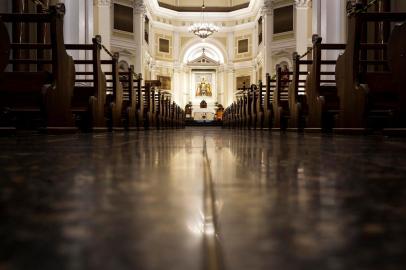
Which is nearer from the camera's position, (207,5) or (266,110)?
(266,110)

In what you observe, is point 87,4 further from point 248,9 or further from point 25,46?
point 248,9

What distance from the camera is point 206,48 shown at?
91.2ft

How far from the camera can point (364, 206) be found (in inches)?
19.4

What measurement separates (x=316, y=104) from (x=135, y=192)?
5.03m

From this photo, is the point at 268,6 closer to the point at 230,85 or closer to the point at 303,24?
the point at 303,24

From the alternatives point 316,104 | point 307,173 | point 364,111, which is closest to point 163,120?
point 316,104

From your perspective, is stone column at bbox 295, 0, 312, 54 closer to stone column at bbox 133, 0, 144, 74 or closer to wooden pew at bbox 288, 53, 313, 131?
stone column at bbox 133, 0, 144, 74

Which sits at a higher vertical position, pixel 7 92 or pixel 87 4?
pixel 87 4

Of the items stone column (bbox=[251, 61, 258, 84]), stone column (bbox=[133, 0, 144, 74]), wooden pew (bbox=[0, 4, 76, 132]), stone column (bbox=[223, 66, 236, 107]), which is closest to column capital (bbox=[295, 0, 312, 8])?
stone column (bbox=[251, 61, 258, 84])

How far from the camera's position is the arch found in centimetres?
2661

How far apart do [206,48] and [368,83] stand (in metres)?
23.8

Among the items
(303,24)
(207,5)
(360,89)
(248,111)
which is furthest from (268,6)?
(360,89)

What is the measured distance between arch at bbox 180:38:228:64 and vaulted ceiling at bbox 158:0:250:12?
1.72 m

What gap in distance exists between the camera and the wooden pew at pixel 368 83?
3.65 metres
